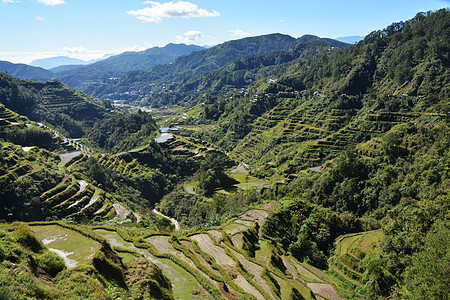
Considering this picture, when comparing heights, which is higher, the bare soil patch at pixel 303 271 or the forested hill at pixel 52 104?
the forested hill at pixel 52 104

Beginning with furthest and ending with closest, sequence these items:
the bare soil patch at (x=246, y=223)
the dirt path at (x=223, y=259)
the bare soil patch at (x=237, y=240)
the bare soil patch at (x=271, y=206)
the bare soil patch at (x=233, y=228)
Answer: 1. the bare soil patch at (x=271, y=206)
2. the bare soil patch at (x=246, y=223)
3. the bare soil patch at (x=233, y=228)
4. the bare soil patch at (x=237, y=240)
5. the dirt path at (x=223, y=259)

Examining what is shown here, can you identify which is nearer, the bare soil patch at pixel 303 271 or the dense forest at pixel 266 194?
the dense forest at pixel 266 194

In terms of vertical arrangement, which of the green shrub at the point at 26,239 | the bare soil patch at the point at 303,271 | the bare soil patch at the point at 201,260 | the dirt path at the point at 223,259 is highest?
the green shrub at the point at 26,239

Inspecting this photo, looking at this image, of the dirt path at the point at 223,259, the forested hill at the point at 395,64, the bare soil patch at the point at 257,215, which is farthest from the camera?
the forested hill at the point at 395,64

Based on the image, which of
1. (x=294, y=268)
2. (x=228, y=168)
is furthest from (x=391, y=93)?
(x=294, y=268)

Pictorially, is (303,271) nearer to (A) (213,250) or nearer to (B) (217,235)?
(B) (217,235)

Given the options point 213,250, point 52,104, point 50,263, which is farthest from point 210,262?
point 52,104

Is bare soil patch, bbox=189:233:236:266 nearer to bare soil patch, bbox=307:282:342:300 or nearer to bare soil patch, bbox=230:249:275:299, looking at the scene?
bare soil patch, bbox=230:249:275:299

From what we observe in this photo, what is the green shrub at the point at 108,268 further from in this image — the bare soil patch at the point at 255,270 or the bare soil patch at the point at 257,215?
the bare soil patch at the point at 257,215

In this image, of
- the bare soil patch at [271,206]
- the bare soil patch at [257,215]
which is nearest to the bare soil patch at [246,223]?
the bare soil patch at [257,215]

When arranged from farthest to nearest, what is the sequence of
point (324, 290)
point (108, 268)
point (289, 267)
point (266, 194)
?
point (266, 194), point (289, 267), point (324, 290), point (108, 268)
